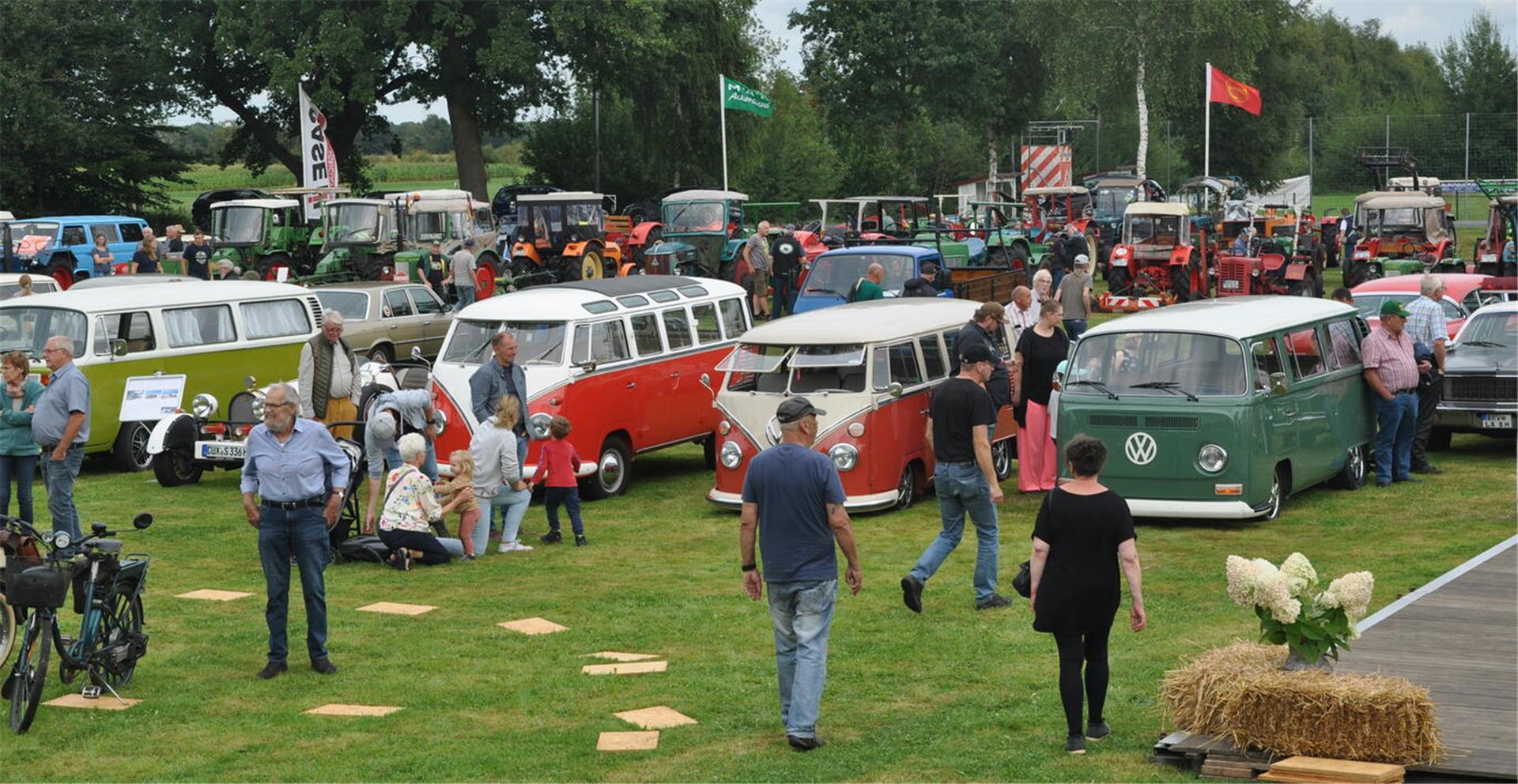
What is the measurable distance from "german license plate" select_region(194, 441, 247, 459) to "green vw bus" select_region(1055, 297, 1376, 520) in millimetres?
7974

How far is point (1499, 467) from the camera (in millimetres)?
17391

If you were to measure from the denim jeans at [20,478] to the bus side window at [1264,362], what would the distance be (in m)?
9.87

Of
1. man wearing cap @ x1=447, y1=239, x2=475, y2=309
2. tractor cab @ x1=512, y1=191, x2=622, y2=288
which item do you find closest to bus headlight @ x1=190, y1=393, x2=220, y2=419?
man wearing cap @ x1=447, y1=239, x2=475, y2=309

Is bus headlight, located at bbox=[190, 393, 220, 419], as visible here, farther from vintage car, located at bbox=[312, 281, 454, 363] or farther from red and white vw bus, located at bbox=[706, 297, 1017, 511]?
vintage car, located at bbox=[312, 281, 454, 363]

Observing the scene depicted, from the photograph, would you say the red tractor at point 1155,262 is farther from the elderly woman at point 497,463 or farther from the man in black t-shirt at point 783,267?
the elderly woman at point 497,463

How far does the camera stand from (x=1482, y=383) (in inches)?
694

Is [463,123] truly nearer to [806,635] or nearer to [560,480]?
[560,480]

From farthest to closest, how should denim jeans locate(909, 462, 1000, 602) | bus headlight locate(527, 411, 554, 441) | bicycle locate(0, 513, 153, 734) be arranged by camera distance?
bus headlight locate(527, 411, 554, 441), denim jeans locate(909, 462, 1000, 602), bicycle locate(0, 513, 153, 734)

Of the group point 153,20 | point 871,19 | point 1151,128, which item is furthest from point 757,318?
point 1151,128

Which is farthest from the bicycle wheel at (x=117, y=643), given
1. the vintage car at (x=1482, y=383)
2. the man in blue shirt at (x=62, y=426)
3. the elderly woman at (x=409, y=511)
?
the vintage car at (x=1482, y=383)

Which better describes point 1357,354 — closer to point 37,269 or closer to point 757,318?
point 757,318

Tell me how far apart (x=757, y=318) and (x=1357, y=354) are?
54.9ft

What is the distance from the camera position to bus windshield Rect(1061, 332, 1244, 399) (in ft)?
47.0

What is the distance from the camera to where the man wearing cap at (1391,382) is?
630 inches
